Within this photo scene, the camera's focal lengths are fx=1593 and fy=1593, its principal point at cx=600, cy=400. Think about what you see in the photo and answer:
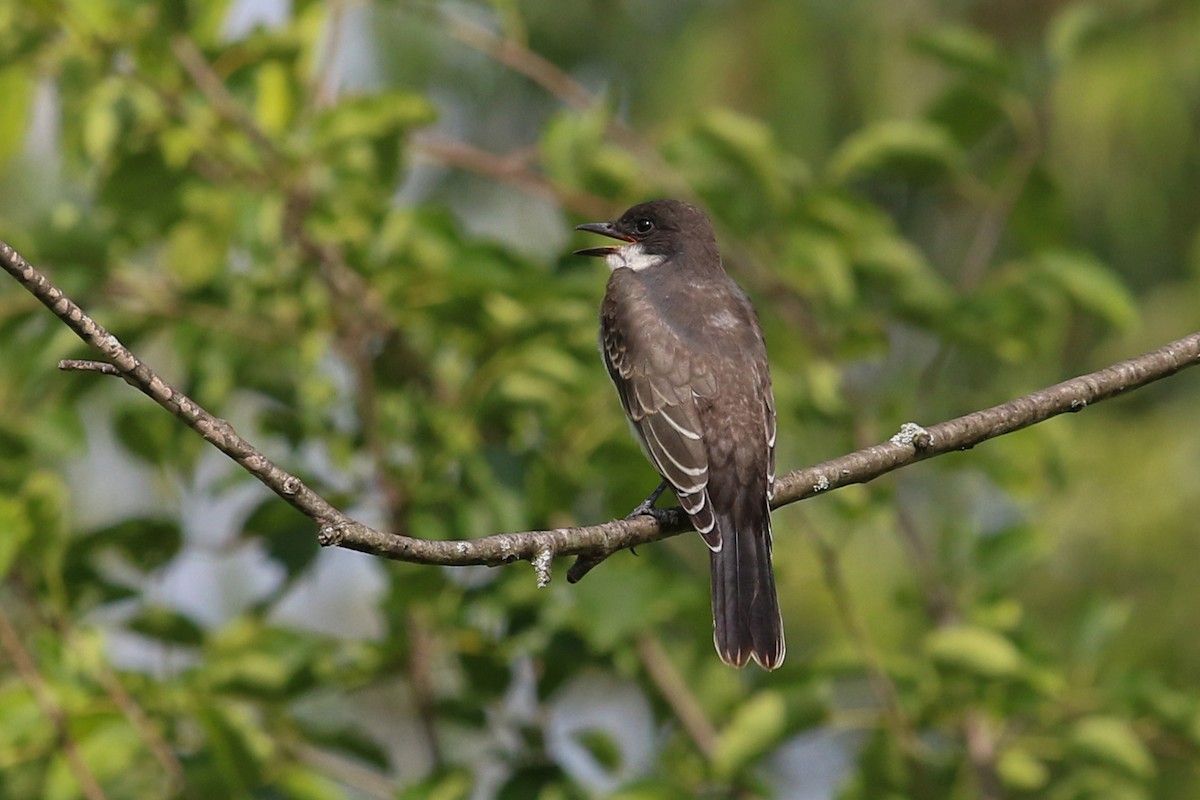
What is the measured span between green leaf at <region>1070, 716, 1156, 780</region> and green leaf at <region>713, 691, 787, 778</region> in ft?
2.98

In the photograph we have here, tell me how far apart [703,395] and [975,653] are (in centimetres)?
119

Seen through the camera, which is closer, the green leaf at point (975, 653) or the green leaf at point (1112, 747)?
the green leaf at point (975, 653)

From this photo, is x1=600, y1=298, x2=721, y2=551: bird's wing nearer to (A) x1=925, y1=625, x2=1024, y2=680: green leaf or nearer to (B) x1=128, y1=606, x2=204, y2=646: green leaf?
(A) x1=925, y1=625, x2=1024, y2=680: green leaf

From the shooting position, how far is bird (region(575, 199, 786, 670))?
4.52 metres

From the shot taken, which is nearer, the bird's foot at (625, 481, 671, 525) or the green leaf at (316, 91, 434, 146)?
the bird's foot at (625, 481, 671, 525)

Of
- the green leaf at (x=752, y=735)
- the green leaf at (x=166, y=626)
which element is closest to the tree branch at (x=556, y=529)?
the green leaf at (x=752, y=735)

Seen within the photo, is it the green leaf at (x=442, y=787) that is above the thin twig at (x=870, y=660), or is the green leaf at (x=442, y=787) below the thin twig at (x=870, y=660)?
below

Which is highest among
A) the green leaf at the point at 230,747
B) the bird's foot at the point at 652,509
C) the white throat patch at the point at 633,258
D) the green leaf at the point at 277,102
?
the white throat patch at the point at 633,258

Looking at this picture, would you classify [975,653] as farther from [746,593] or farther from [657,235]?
[657,235]

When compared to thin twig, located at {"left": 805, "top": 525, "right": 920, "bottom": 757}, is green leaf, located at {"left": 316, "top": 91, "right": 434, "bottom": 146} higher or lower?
higher

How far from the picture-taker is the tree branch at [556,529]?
2.83m

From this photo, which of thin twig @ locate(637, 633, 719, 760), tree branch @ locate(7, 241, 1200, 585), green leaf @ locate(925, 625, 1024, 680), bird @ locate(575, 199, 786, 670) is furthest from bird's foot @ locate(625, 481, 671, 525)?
green leaf @ locate(925, 625, 1024, 680)

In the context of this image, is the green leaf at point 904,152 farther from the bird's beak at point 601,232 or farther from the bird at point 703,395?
→ the bird's beak at point 601,232

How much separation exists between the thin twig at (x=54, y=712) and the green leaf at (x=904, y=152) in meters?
3.02
